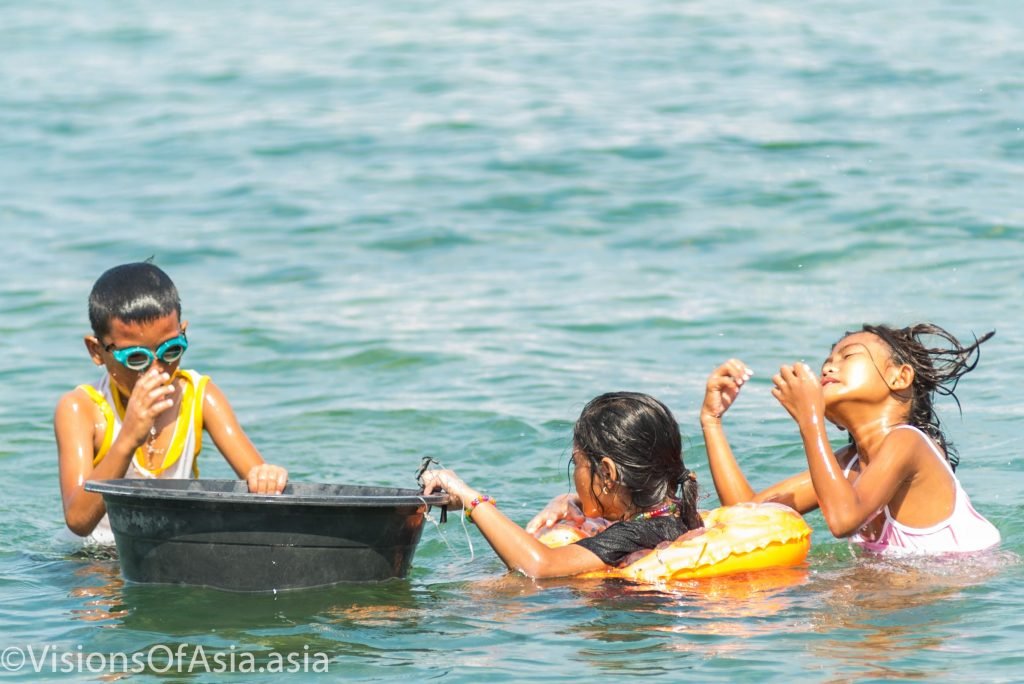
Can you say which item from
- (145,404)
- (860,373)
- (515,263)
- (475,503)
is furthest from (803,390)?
(515,263)

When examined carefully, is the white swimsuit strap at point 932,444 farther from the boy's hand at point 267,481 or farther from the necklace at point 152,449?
→ the necklace at point 152,449

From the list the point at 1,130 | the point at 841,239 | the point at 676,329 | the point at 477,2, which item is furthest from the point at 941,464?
the point at 477,2

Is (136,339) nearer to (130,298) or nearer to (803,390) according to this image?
(130,298)

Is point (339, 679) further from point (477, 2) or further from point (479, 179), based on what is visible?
point (477, 2)

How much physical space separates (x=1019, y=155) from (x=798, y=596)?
9969 millimetres

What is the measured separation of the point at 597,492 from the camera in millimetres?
5426

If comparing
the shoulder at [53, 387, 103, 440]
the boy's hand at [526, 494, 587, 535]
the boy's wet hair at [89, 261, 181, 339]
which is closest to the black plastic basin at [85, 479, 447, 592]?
the shoulder at [53, 387, 103, 440]

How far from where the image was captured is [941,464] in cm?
562

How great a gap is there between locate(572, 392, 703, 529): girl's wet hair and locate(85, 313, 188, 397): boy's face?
5.13ft

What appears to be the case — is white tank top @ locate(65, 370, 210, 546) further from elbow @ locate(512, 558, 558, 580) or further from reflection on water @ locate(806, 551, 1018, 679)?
reflection on water @ locate(806, 551, 1018, 679)

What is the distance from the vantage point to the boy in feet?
17.1

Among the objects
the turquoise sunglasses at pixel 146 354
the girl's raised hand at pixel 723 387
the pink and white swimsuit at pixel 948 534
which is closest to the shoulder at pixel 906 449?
the pink and white swimsuit at pixel 948 534

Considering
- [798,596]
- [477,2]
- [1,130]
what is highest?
[477,2]

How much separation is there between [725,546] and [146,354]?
223 centimetres
